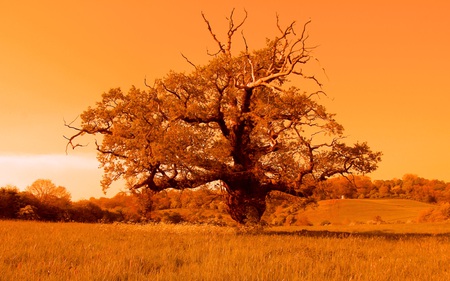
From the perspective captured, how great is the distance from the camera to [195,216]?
1558 inches

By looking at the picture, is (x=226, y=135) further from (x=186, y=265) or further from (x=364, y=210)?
(x=364, y=210)

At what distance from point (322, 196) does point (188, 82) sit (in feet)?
38.1

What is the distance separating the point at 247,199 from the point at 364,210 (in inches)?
2546

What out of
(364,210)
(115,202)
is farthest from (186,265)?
(364,210)

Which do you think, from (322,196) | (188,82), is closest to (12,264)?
(188,82)

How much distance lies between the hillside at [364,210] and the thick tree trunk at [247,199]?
140 feet

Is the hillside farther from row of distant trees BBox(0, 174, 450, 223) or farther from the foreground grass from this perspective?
the foreground grass

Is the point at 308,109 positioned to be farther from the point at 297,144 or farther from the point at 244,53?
the point at 244,53

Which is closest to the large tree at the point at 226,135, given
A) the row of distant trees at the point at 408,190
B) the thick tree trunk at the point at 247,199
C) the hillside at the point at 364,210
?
the thick tree trunk at the point at 247,199

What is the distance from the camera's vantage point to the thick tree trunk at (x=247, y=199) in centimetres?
2656

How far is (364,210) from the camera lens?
84.1 meters

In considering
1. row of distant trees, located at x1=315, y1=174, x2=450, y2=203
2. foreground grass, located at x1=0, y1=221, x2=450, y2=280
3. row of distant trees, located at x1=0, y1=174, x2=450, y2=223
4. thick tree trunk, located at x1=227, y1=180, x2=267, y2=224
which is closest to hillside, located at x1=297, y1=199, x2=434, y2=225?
row of distant trees, located at x1=315, y1=174, x2=450, y2=203

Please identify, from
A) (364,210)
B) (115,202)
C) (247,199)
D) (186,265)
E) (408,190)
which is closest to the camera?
(186,265)

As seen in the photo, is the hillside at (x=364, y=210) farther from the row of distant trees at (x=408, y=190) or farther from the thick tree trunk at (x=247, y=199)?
the thick tree trunk at (x=247, y=199)
